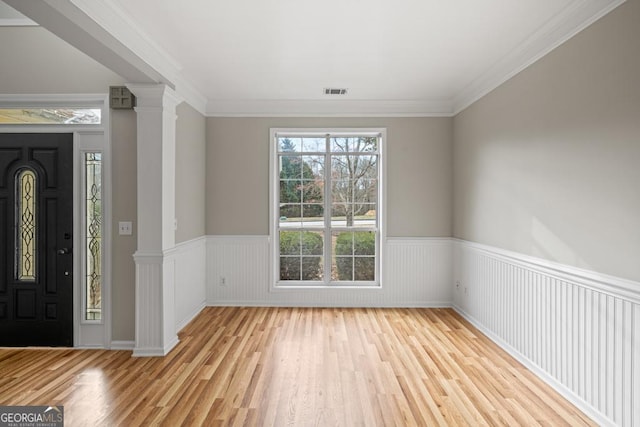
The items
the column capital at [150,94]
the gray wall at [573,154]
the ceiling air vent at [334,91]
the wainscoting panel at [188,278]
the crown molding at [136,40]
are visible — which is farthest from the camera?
the ceiling air vent at [334,91]

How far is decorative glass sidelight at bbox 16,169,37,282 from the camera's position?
11.6ft

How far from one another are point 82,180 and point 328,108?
9.84ft

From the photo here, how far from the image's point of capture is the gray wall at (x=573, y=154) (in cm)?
212

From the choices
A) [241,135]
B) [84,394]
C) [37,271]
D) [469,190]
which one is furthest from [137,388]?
[469,190]

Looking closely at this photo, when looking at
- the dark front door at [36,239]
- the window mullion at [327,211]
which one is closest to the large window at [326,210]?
the window mullion at [327,211]

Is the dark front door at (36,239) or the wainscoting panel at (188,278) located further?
the wainscoting panel at (188,278)

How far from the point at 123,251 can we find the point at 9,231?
1170mm

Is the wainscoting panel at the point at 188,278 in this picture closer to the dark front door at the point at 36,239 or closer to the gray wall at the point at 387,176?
the gray wall at the point at 387,176

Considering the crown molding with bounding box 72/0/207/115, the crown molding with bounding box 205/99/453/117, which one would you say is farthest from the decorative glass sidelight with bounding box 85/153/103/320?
the crown molding with bounding box 205/99/453/117

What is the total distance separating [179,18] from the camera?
2670 millimetres

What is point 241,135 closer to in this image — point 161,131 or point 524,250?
point 161,131

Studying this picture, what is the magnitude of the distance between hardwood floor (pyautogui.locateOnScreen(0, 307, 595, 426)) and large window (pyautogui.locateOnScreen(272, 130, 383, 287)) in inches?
43.5

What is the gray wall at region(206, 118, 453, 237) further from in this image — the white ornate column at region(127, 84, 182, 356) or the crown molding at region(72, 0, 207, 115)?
the white ornate column at region(127, 84, 182, 356)

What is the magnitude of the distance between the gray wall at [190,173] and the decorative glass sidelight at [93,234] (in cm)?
74
